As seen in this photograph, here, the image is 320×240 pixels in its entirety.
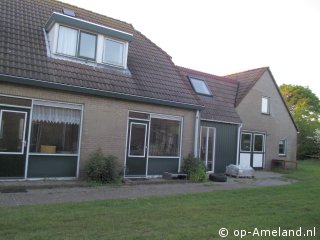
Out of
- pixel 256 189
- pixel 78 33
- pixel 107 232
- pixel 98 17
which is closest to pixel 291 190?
pixel 256 189

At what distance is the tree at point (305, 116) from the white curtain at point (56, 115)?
92.3ft

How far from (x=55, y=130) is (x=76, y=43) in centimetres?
350

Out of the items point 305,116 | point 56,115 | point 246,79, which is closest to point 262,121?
point 246,79

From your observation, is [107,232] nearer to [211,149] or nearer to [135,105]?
[135,105]

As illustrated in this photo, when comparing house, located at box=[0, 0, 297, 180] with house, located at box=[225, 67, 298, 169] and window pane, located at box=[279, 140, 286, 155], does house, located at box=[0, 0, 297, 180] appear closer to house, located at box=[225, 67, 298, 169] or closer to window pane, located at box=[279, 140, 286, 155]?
house, located at box=[225, 67, 298, 169]

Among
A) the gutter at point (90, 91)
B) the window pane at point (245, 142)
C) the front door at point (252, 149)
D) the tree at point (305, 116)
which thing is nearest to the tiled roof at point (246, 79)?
the window pane at point (245, 142)

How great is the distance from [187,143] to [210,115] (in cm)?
264

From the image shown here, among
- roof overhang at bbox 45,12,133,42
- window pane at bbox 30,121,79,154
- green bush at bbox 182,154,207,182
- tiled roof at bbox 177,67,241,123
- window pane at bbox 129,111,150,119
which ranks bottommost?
green bush at bbox 182,154,207,182

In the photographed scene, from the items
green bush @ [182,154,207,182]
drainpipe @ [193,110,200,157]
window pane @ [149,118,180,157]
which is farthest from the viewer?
drainpipe @ [193,110,200,157]

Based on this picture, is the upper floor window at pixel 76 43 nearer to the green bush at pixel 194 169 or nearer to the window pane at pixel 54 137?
the window pane at pixel 54 137

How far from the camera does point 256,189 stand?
43.0ft

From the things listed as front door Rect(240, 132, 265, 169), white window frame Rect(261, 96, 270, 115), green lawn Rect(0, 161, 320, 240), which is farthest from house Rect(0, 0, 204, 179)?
white window frame Rect(261, 96, 270, 115)

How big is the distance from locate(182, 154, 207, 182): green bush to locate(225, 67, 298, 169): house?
235 inches

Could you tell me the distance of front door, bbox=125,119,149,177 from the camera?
46.0 ft
